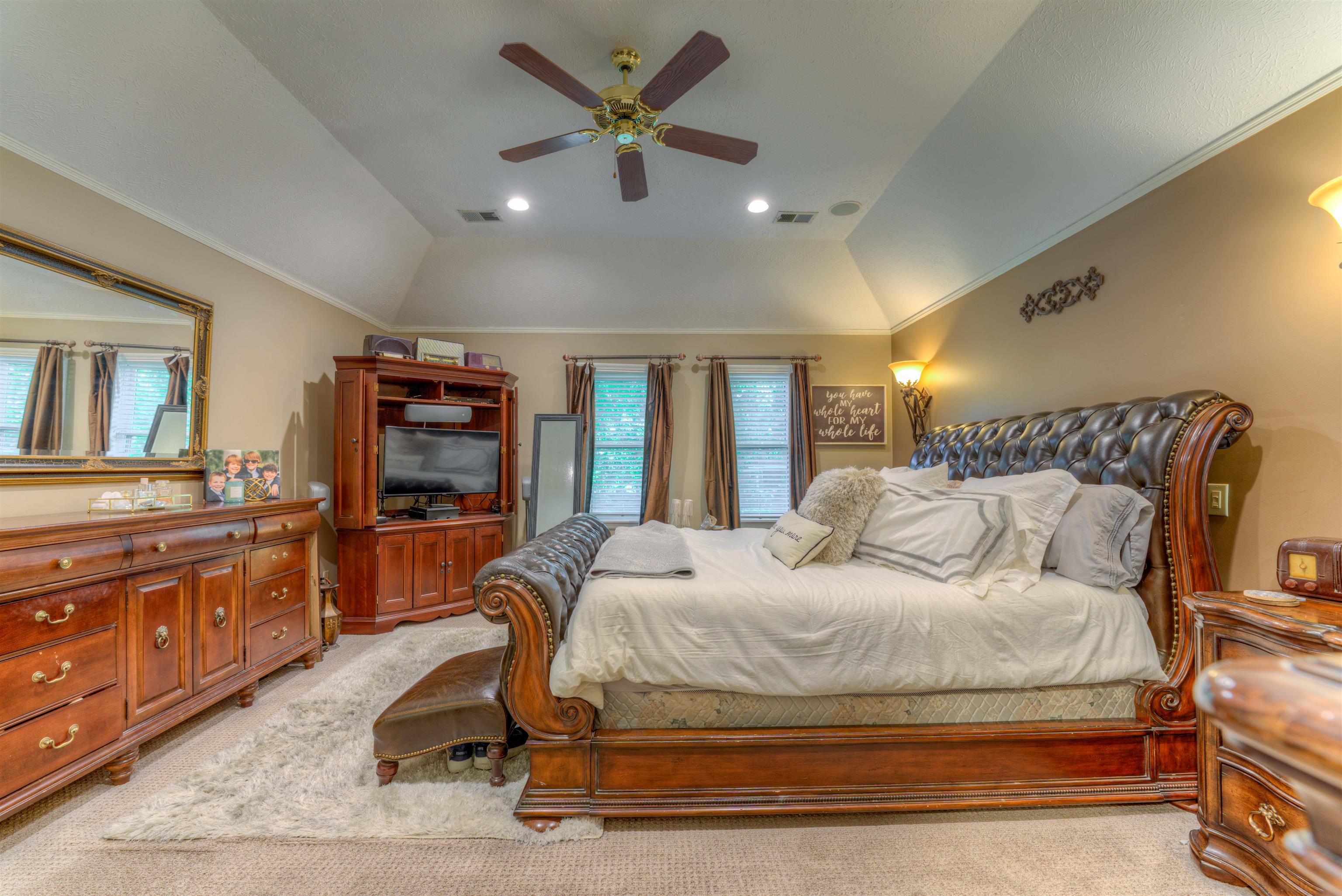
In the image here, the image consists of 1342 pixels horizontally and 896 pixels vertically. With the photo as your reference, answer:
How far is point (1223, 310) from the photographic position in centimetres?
227

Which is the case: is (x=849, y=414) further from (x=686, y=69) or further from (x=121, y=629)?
(x=121, y=629)

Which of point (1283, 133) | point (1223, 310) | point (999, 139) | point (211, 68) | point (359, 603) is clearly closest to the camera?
point (1283, 133)

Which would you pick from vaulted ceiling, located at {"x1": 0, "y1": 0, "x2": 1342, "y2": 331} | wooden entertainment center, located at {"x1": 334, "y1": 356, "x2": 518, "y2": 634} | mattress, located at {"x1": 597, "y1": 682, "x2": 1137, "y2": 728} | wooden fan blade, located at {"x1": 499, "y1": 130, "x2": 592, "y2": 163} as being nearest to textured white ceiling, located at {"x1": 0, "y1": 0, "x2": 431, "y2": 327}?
vaulted ceiling, located at {"x1": 0, "y1": 0, "x2": 1342, "y2": 331}

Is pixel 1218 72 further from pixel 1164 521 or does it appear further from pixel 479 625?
pixel 479 625

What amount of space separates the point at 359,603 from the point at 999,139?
4944mm

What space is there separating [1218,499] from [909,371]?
2.51m

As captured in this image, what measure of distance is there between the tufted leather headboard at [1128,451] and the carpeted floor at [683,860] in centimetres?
72

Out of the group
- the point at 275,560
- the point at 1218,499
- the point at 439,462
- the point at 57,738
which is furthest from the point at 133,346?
the point at 1218,499

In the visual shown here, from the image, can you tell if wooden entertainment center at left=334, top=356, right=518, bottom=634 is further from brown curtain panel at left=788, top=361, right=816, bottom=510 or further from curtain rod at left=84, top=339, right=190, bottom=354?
brown curtain panel at left=788, top=361, right=816, bottom=510

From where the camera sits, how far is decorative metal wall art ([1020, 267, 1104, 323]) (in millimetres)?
2889

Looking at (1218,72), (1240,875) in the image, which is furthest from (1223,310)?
(1240,875)

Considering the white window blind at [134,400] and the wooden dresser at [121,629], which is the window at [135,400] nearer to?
the white window blind at [134,400]

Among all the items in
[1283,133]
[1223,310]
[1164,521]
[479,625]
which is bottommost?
[479,625]

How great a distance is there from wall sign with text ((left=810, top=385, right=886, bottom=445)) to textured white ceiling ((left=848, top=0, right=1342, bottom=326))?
1778mm
